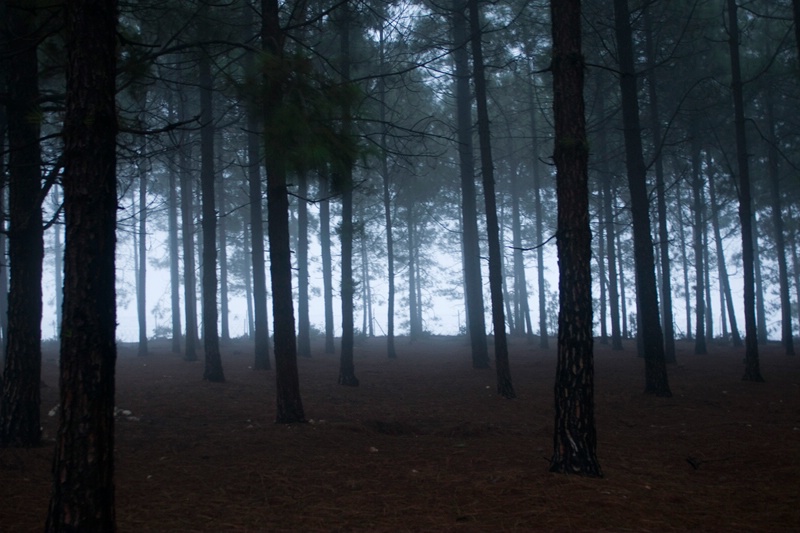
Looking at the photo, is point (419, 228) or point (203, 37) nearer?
point (203, 37)

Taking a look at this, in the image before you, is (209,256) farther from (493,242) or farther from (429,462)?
(429,462)

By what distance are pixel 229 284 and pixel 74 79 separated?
35900 mm

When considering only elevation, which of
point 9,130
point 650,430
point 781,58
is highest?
point 781,58

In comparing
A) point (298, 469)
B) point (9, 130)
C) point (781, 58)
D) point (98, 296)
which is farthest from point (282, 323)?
point (781, 58)

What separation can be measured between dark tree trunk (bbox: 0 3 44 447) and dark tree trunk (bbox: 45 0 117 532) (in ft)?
11.0

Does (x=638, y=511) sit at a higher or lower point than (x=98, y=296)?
lower

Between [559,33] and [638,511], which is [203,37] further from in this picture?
[638,511]

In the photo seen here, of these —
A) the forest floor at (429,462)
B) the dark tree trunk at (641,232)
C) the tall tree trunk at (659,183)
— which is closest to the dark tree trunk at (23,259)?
the forest floor at (429,462)

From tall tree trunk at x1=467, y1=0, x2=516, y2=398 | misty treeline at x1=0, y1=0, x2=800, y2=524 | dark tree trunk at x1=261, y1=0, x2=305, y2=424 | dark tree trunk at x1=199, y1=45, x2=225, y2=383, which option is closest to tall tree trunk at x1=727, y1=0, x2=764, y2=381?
misty treeline at x1=0, y1=0, x2=800, y2=524

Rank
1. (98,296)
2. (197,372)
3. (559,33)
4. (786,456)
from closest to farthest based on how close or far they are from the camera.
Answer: (98,296)
(559,33)
(786,456)
(197,372)

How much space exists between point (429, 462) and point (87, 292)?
4.21 metres

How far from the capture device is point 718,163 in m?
22.5

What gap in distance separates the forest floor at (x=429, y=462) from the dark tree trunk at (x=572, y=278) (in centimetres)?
37

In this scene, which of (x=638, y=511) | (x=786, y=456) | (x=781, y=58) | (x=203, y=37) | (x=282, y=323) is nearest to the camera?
(x=638, y=511)
